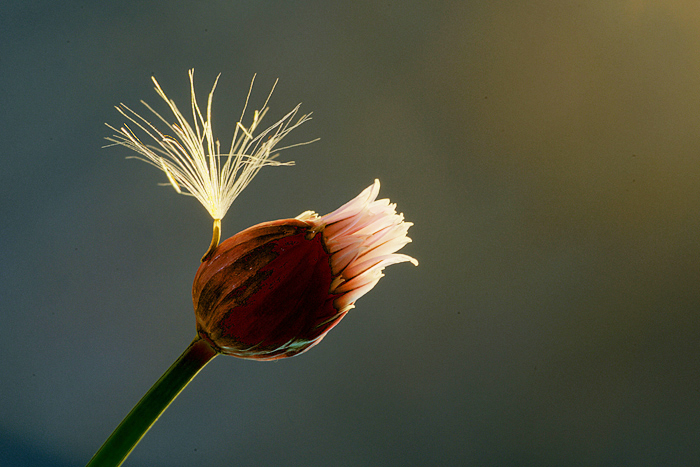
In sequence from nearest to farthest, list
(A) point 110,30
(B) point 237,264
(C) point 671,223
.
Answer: (B) point 237,264
(A) point 110,30
(C) point 671,223

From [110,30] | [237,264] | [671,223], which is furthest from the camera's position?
[671,223]

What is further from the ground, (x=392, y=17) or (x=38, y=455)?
(x=392, y=17)

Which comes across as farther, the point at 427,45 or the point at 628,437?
the point at 628,437

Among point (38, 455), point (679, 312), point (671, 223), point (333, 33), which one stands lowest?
point (679, 312)

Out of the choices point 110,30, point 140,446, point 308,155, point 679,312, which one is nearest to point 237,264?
point 308,155

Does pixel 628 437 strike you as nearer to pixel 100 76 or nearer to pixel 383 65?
pixel 383 65
